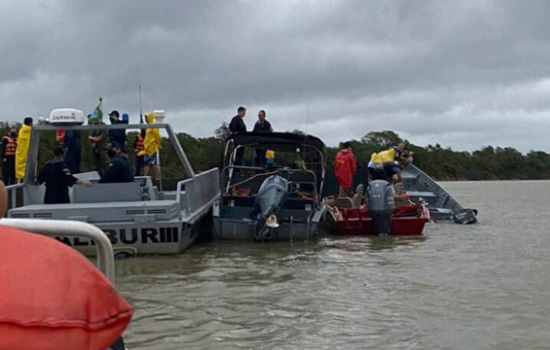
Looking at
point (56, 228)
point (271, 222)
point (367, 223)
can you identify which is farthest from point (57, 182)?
point (56, 228)

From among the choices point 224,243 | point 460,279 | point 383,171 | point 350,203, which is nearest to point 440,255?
point 460,279

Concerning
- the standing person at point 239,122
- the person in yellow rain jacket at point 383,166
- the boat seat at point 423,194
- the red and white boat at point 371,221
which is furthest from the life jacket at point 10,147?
the boat seat at point 423,194

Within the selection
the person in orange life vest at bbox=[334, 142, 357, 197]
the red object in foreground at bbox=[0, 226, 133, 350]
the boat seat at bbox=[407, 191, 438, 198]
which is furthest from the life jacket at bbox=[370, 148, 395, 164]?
the red object in foreground at bbox=[0, 226, 133, 350]

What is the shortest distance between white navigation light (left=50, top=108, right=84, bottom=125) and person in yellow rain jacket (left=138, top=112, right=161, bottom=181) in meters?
2.95

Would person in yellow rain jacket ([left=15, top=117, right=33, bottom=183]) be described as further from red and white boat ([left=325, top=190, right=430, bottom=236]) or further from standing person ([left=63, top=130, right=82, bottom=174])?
red and white boat ([left=325, top=190, right=430, bottom=236])

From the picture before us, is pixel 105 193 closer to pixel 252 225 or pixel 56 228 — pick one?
pixel 252 225

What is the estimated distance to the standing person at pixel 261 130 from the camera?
1666cm

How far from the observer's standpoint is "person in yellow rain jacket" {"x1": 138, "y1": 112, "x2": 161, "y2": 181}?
51.4 ft

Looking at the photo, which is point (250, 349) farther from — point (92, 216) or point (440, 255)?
point (440, 255)

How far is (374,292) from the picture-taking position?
28.2ft

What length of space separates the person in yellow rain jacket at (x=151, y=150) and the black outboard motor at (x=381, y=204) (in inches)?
163

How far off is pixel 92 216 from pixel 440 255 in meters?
5.09

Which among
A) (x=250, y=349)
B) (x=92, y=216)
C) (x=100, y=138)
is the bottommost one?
(x=250, y=349)

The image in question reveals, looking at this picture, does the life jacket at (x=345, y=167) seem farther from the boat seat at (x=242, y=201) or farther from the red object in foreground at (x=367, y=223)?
the boat seat at (x=242, y=201)
